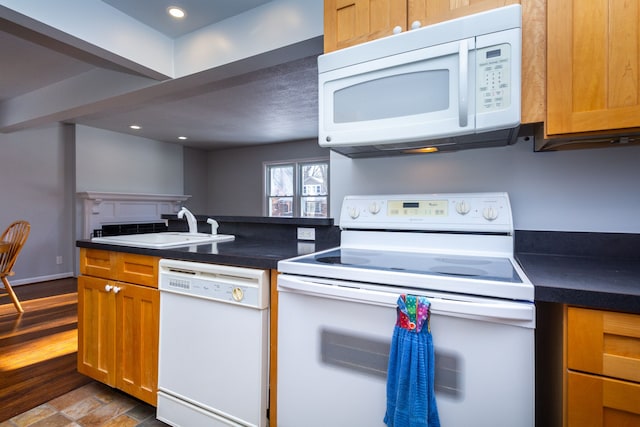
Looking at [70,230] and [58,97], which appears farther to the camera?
[70,230]

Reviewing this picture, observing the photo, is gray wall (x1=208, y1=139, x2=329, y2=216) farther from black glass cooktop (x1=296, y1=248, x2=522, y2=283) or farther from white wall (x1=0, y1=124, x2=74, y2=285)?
black glass cooktop (x1=296, y1=248, x2=522, y2=283)

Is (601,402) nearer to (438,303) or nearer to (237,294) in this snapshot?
(438,303)

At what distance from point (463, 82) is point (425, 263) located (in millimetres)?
646

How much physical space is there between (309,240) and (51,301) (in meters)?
3.67

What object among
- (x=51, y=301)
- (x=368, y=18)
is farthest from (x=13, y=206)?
(x=368, y=18)

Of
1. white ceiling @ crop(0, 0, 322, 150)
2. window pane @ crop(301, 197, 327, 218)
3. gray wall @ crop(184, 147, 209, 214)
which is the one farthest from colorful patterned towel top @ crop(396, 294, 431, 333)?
gray wall @ crop(184, 147, 209, 214)

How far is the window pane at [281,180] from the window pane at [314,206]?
41cm

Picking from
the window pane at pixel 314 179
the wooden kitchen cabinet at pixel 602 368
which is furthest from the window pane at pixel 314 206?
the wooden kitchen cabinet at pixel 602 368

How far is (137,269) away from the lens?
1623 millimetres

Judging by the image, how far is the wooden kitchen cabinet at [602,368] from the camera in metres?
0.78

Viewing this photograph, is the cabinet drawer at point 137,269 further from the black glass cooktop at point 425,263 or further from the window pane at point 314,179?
the window pane at point 314,179

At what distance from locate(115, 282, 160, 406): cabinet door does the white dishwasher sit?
2.4 inches

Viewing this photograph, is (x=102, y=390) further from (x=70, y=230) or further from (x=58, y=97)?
(x=70, y=230)

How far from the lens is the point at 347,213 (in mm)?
1692
